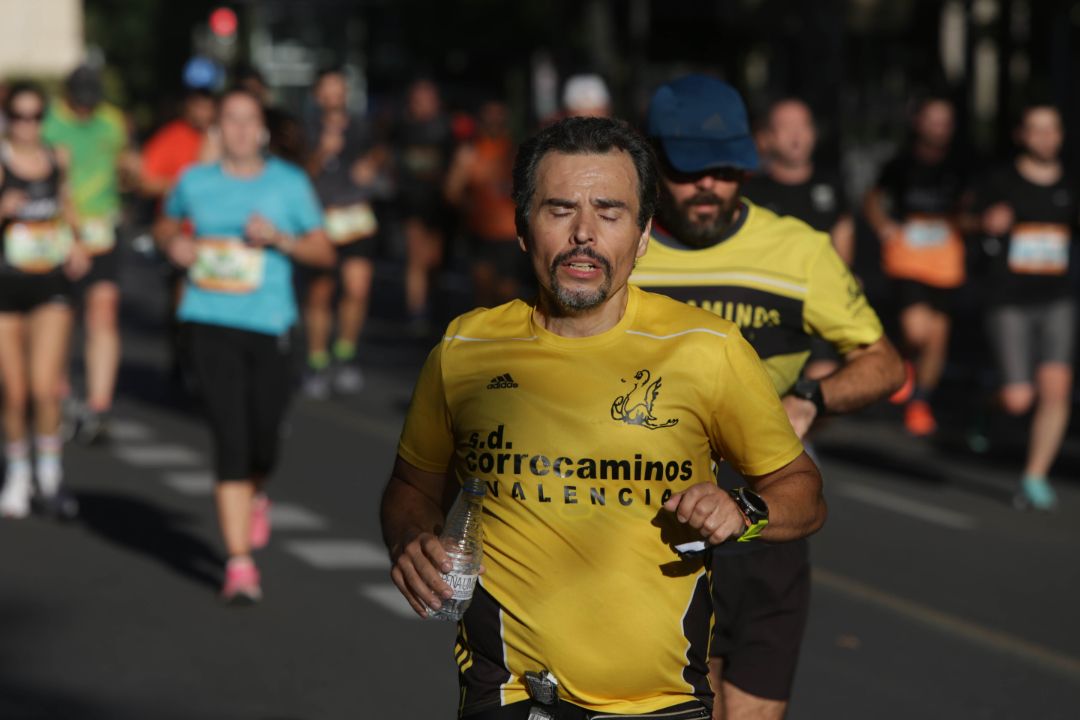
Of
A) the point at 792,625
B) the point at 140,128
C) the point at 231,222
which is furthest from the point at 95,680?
the point at 140,128

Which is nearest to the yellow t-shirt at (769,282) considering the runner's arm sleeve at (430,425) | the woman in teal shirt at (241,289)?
the runner's arm sleeve at (430,425)

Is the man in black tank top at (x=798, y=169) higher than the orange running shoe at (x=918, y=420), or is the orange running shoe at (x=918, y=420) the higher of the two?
the man in black tank top at (x=798, y=169)

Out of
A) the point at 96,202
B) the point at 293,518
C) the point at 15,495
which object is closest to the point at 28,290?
the point at 15,495

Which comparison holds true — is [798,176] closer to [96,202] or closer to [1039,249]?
[1039,249]

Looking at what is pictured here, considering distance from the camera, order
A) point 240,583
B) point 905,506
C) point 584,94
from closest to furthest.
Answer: point 240,583 < point 905,506 < point 584,94

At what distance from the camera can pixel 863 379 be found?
212 inches

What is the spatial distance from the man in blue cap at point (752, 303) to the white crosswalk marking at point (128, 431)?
8.62m

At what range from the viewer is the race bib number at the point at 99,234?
13586 millimetres

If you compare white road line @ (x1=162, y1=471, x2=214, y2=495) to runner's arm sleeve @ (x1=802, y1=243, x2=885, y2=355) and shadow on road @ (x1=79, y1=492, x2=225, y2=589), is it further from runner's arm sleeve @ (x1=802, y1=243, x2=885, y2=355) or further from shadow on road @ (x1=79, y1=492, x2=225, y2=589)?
runner's arm sleeve @ (x1=802, y1=243, x2=885, y2=355)

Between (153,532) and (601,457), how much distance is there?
6727mm

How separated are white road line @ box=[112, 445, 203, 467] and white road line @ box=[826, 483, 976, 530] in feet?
12.0

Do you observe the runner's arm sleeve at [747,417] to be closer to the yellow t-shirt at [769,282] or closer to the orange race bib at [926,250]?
the yellow t-shirt at [769,282]

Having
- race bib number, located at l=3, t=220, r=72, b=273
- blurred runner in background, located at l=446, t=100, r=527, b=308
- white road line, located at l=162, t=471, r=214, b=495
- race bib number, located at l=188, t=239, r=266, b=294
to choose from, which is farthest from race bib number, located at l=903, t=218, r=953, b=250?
race bib number, located at l=188, t=239, r=266, b=294

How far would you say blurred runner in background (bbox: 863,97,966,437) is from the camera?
45.6 feet
